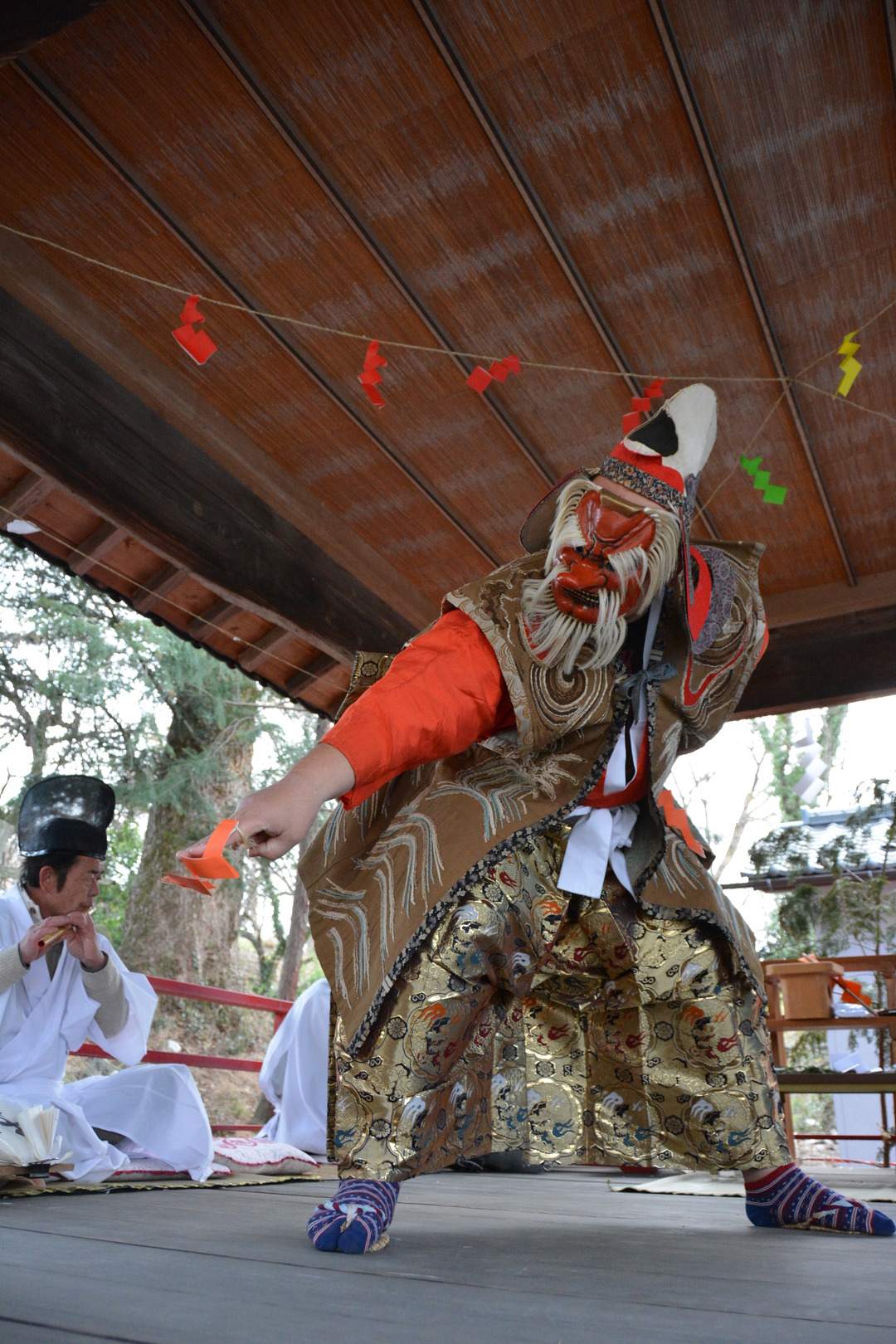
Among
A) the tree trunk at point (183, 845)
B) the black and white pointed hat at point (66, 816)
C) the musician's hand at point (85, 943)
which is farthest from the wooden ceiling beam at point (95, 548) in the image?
the tree trunk at point (183, 845)

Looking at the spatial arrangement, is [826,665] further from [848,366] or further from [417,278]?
[417,278]

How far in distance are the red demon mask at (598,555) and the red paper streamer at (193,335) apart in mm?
1229

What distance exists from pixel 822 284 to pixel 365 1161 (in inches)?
86.6

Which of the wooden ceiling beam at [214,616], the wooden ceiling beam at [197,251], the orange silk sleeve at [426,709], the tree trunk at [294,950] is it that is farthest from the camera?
the tree trunk at [294,950]

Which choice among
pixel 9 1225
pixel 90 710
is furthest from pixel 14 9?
pixel 90 710

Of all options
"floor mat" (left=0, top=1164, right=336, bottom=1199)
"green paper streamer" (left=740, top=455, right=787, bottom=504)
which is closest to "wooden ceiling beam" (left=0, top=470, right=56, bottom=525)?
"floor mat" (left=0, top=1164, right=336, bottom=1199)

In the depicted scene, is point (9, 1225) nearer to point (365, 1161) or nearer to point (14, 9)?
point (365, 1161)

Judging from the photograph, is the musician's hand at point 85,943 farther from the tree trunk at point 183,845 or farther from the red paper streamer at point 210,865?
the tree trunk at point 183,845

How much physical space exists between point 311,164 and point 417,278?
1.28 feet

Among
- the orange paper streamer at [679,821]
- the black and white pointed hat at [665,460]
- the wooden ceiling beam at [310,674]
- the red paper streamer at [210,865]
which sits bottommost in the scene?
the red paper streamer at [210,865]

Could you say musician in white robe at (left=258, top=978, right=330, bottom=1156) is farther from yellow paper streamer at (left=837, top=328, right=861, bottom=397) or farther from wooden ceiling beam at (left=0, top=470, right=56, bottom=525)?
yellow paper streamer at (left=837, top=328, right=861, bottom=397)

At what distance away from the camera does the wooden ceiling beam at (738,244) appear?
6.58 feet

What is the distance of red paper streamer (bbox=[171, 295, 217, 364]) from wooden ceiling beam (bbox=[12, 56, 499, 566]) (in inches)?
3.8

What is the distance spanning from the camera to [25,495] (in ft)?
9.11
